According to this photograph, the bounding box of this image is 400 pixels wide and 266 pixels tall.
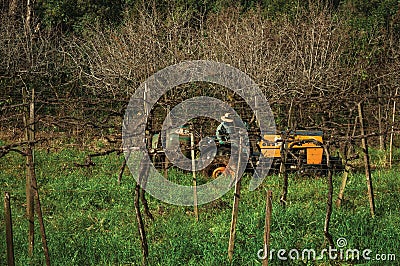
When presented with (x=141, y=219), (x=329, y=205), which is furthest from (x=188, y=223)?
(x=329, y=205)

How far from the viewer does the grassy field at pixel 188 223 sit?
5418 mm

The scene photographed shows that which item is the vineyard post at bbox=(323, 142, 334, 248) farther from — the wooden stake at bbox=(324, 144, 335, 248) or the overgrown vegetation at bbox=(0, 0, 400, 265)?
the overgrown vegetation at bbox=(0, 0, 400, 265)

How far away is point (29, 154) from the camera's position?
495 centimetres

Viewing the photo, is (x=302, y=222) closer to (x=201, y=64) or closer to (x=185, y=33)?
(x=201, y=64)

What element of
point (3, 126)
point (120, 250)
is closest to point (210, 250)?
point (120, 250)

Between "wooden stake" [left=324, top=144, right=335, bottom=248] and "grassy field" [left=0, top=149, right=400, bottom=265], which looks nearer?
"wooden stake" [left=324, top=144, right=335, bottom=248]

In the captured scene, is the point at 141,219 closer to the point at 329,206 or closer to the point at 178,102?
the point at 329,206

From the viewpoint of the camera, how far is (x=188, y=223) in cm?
662

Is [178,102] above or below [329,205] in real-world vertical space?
above

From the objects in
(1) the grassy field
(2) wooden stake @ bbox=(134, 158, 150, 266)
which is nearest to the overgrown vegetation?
(1) the grassy field

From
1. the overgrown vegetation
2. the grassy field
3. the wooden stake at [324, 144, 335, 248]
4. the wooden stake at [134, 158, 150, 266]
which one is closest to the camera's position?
the wooden stake at [134, 158, 150, 266]

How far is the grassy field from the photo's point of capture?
5418 millimetres

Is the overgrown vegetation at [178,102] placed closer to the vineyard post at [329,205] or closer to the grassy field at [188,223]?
the grassy field at [188,223]

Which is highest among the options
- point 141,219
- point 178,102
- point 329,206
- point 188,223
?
point 178,102
